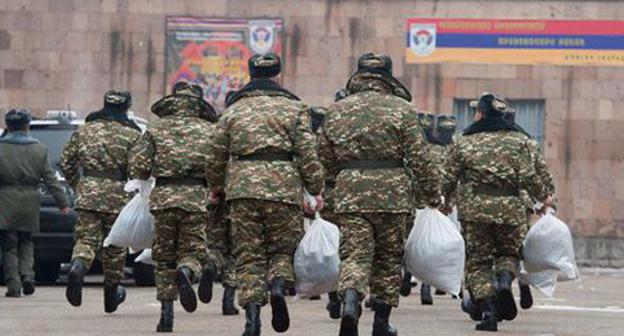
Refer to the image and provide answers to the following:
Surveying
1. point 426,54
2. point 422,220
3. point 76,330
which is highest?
point 426,54

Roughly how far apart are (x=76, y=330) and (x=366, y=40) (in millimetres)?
20345

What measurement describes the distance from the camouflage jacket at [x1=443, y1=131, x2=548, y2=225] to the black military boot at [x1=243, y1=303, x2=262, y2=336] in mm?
3018

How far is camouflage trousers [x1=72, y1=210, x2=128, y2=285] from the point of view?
16.4 m

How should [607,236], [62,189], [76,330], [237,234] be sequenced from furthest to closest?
[607,236] < [62,189] < [76,330] < [237,234]

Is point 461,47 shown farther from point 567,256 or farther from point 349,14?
point 567,256

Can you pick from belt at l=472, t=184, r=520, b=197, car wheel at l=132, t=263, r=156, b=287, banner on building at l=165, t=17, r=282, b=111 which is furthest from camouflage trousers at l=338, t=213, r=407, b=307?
banner on building at l=165, t=17, r=282, b=111

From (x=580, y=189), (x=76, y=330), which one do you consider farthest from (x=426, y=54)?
(x=76, y=330)

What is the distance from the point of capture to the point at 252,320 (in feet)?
42.7

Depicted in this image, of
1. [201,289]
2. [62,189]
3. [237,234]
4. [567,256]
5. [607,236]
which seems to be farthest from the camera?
[607,236]

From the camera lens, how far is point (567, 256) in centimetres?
1652

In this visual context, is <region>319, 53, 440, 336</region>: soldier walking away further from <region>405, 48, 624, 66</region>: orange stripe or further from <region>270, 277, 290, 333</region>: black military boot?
<region>405, 48, 624, 66</region>: orange stripe

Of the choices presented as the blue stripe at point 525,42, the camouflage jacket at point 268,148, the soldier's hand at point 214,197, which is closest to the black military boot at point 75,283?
the soldier's hand at point 214,197

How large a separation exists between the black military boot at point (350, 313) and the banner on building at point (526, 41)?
21.4 m

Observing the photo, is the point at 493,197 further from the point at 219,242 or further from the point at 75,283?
the point at 75,283
